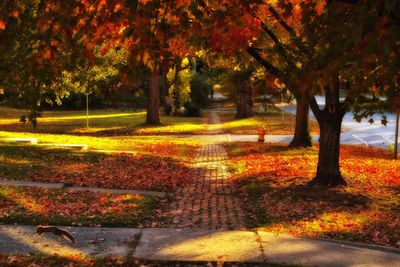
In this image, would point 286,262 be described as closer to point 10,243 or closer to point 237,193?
point 10,243

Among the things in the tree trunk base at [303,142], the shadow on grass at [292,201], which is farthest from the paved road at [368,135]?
the shadow on grass at [292,201]

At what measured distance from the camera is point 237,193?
38.6ft

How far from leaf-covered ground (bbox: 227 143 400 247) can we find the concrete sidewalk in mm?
956

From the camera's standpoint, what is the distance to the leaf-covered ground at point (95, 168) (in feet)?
39.0

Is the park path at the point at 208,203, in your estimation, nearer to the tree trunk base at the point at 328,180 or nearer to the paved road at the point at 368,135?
the tree trunk base at the point at 328,180

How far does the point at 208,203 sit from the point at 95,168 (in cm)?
459

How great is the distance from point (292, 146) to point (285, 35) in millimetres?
6857

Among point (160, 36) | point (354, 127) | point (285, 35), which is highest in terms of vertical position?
point (285, 35)

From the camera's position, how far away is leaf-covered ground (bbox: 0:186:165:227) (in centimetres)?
Answer: 790

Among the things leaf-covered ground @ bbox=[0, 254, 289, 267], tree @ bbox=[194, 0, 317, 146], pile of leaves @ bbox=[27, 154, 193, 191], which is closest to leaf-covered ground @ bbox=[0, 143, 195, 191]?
pile of leaves @ bbox=[27, 154, 193, 191]

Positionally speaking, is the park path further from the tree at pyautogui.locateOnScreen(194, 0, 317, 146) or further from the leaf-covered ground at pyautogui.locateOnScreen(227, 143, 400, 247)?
the tree at pyautogui.locateOnScreen(194, 0, 317, 146)

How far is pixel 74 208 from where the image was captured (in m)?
8.76

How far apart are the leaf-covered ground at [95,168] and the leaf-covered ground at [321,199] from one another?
181 centimetres

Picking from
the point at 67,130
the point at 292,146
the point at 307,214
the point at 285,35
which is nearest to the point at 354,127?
the point at 292,146
